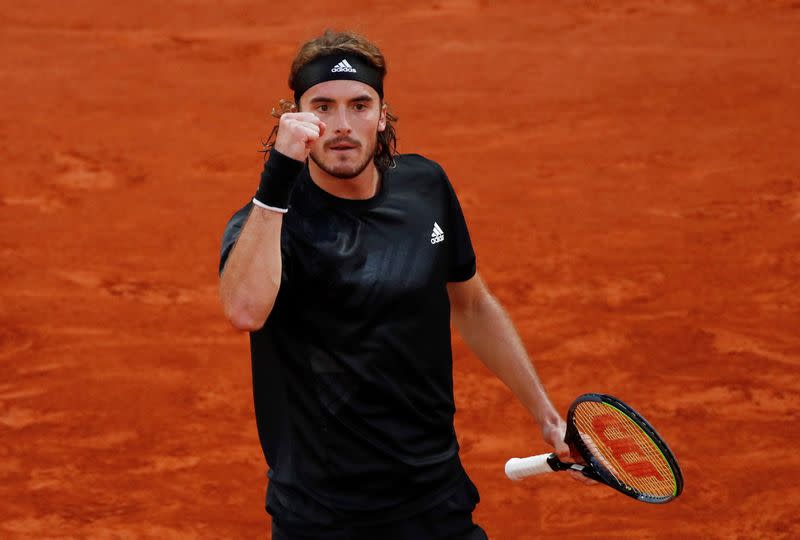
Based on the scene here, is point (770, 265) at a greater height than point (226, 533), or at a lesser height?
greater

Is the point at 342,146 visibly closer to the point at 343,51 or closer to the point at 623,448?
→ the point at 343,51

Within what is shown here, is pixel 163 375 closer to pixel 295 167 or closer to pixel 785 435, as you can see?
pixel 785 435

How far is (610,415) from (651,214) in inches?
184

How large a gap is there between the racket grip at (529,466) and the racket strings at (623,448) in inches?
5.6

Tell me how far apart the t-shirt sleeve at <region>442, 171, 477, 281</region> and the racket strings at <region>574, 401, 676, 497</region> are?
0.53 metres

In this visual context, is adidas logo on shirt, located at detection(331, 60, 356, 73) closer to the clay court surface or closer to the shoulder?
the shoulder

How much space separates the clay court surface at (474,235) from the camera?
580 centimetres

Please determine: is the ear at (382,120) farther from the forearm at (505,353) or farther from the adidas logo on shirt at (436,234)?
the forearm at (505,353)

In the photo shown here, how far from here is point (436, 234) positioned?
3318 mm

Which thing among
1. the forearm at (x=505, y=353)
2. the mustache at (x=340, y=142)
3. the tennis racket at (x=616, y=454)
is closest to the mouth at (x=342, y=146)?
the mustache at (x=340, y=142)

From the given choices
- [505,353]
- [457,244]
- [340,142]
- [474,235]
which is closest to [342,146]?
[340,142]

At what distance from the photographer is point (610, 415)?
3596 mm

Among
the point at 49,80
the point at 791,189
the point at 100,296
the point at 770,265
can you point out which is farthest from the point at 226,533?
the point at 49,80

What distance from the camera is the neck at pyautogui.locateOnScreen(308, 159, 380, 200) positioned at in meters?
3.19
